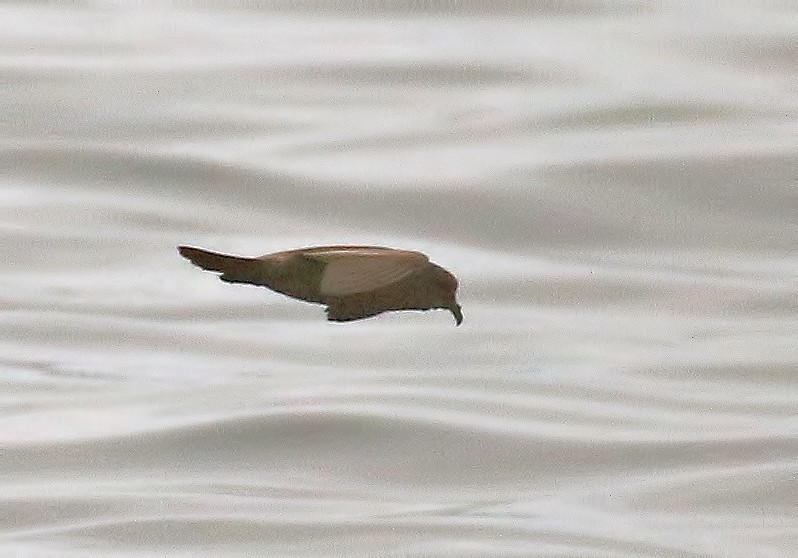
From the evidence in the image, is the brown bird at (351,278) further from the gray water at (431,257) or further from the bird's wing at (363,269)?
the gray water at (431,257)

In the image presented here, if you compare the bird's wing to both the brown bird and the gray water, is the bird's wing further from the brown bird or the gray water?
the gray water

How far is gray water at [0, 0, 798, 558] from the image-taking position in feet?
4.43

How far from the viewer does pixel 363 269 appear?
1206 mm

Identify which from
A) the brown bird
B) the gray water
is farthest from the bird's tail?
the gray water

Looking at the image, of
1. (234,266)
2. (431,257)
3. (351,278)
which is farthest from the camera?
(431,257)

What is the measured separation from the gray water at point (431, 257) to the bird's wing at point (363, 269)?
165 millimetres

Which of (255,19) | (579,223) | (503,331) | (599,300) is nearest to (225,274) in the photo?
(503,331)

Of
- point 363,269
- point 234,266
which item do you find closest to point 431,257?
point 234,266

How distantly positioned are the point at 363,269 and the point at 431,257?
0.64 m

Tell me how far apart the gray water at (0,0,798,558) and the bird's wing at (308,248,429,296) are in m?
0.16

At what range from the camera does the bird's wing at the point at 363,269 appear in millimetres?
1191

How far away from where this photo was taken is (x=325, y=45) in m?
2.30

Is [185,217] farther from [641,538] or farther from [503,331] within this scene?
[641,538]

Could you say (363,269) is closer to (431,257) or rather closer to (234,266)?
(234,266)
